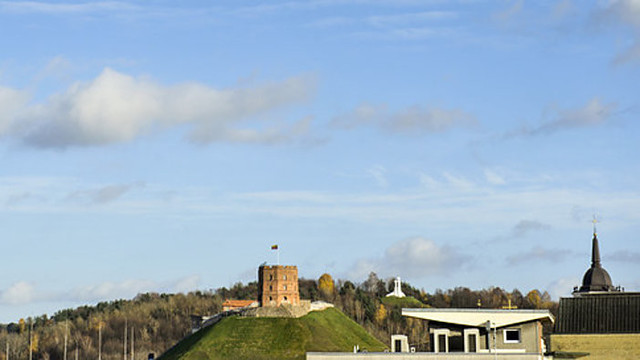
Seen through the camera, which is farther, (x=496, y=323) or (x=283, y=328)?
(x=283, y=328)

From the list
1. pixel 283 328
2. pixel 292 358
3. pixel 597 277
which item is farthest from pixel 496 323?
pixel 283 328

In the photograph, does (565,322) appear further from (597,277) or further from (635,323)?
(597,277)

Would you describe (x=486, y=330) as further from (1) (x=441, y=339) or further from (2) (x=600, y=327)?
(2) (x=600, y=327)

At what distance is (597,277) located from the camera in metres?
154

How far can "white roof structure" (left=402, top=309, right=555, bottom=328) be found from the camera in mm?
81812

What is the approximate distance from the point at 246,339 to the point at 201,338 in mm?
9967

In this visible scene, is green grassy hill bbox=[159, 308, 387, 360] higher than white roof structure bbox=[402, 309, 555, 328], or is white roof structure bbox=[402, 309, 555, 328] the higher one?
white roof structure bbox=[402, 309, 555, 328]

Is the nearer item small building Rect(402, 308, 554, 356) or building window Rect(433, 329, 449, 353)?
small building Rect(402, 308, 554, 356)

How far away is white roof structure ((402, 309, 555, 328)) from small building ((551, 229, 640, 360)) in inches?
490

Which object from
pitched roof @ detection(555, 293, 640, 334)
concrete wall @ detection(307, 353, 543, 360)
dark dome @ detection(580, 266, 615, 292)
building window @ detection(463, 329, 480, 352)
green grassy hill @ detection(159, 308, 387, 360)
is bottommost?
green grassy hill @ detection(159, 308, 387, 360)

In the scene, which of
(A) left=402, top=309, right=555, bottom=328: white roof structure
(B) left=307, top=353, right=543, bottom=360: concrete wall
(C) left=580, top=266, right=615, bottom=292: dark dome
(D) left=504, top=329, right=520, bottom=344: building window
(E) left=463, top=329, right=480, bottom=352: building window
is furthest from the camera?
(C) left=580, top=266, right=615, bottom=292: dark dome

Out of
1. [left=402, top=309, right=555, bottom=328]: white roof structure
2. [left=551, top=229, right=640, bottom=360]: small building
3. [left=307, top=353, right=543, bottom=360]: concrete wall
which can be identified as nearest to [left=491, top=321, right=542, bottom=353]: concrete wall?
[left=402, top=309, right=555, bottom=328]: white roof structure

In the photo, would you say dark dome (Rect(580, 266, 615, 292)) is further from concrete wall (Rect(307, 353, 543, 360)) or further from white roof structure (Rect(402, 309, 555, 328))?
concrete wall (Rect(307, 353, 543, 360))

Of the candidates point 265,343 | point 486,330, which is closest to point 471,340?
point 486,330
